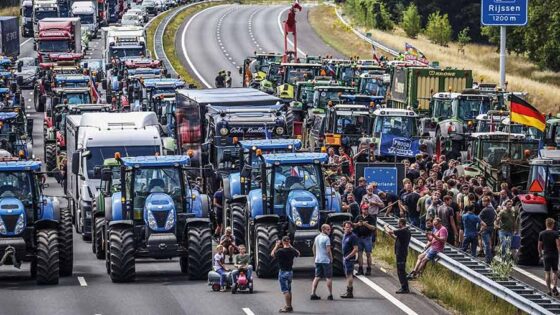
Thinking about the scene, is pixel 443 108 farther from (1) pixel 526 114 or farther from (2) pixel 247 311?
(2) pixel 247 311

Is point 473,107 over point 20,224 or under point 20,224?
over

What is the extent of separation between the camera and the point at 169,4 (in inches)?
5610

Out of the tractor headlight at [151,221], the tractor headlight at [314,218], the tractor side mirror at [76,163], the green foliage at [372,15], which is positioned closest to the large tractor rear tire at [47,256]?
the tractor headlight at [151,221]

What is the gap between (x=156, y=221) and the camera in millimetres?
31375

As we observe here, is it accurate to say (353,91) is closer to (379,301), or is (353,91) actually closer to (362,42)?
(379,301)

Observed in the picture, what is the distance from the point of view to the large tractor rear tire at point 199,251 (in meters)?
31.1

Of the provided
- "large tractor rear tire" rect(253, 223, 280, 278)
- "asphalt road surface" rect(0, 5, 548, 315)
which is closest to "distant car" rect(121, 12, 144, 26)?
"asphalt road surface" rect(0, 5, 548, 315)

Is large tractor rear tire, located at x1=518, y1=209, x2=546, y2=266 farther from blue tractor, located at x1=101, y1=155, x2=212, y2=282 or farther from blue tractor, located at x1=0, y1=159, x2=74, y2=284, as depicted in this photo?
blue tractor, located at x1=0, y1=159, x2=74, y2=284

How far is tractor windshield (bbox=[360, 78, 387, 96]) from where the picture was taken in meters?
65.4

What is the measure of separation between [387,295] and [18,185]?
8.00m

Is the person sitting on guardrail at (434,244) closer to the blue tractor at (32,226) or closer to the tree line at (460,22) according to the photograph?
the blue tractor at (32,226)

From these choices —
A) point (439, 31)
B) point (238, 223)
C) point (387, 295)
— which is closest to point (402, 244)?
point (387, 295)

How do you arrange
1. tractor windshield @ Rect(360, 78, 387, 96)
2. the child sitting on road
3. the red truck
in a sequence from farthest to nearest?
the red truck, tractor windshield @ Rect(360, 78, 387, 96), the child sitting on road

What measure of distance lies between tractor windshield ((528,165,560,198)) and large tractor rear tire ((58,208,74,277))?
33.5ft
